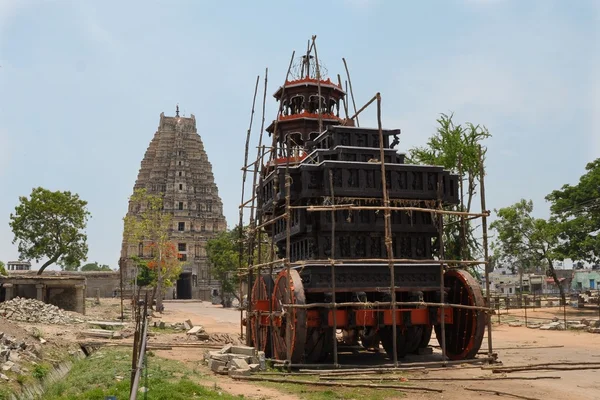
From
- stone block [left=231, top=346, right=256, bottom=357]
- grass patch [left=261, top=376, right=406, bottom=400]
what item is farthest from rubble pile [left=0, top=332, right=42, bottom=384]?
grass patch [left=261, top=376, right=406, bottom=400]

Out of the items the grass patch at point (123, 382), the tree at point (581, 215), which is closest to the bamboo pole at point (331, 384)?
the grass patch at point (123, 382)

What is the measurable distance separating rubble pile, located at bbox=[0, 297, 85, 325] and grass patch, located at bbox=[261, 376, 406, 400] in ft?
71.4

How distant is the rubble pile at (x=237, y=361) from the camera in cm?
1588

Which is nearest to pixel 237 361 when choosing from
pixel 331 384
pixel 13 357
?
pixel 331 384

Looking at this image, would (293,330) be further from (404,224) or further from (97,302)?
(97,302)

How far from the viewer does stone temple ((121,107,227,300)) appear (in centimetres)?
8919

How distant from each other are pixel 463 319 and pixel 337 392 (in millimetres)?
6974

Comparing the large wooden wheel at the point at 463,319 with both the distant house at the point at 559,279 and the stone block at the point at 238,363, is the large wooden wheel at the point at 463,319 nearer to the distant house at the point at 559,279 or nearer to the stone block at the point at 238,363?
the stone block at the point at 238,363

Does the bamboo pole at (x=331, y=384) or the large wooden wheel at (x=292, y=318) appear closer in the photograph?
the bamboo pole at (x=331, y=384)

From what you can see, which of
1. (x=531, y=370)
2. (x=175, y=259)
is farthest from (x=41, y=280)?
(x=531, y=370)

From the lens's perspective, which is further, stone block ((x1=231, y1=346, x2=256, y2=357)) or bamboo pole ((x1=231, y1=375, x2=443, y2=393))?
stone block ((x1=231, y1=346, x2=256, y2=357))

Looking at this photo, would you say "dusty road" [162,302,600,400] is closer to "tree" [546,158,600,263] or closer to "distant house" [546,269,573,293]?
"tree" [546,158,600,263]

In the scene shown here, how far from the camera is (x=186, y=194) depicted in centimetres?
9019

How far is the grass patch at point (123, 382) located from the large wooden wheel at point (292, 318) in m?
2.49
